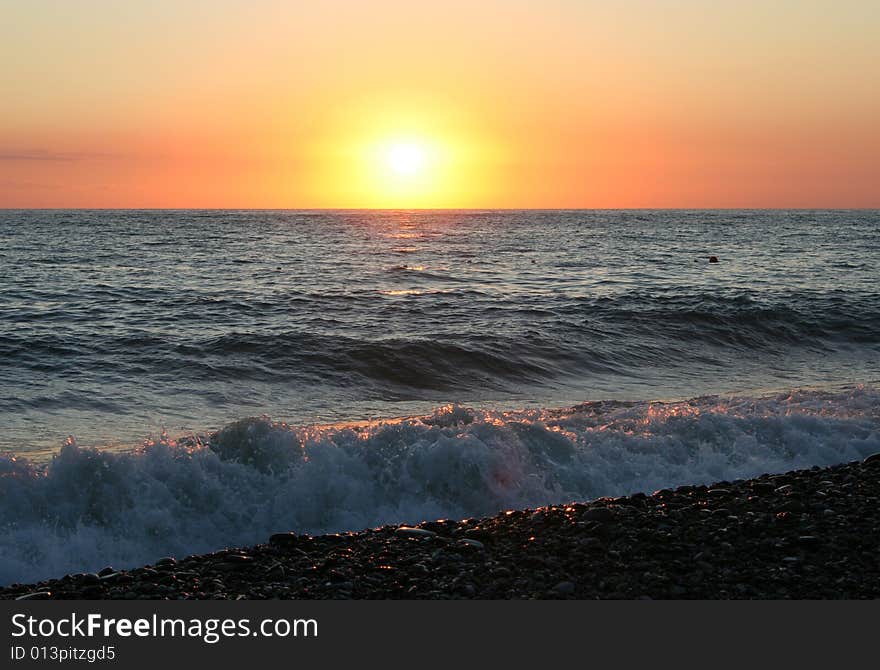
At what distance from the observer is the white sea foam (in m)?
8.54

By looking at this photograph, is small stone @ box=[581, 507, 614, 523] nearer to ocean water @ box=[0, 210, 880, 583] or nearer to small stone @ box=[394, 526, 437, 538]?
small stone @ box=[394, 526, 437, 538]

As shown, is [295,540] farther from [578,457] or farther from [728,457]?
[728,457]

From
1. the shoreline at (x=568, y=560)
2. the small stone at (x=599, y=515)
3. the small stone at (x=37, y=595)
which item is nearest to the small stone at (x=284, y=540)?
the shoreline at (x=568, y=560)

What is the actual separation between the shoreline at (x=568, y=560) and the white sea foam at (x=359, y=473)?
1.46m

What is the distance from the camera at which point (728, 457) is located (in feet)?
36.3

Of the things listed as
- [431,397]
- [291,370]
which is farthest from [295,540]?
[291,370]

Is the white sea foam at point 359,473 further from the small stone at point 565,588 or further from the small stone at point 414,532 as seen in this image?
the small stone at point 565,588

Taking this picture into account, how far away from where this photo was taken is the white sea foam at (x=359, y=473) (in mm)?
8539

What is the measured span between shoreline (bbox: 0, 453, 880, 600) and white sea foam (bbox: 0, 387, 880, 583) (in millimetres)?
1461

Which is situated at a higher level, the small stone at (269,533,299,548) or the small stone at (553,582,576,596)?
the small stone at (553,582,576,596)

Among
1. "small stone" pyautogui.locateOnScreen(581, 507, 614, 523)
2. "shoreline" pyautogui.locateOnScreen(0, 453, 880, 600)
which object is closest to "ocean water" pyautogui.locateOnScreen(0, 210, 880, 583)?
"shoreline" pyautogui.locateOnScreen(0, 453, 880, 600)

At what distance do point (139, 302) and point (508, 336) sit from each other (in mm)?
13882
